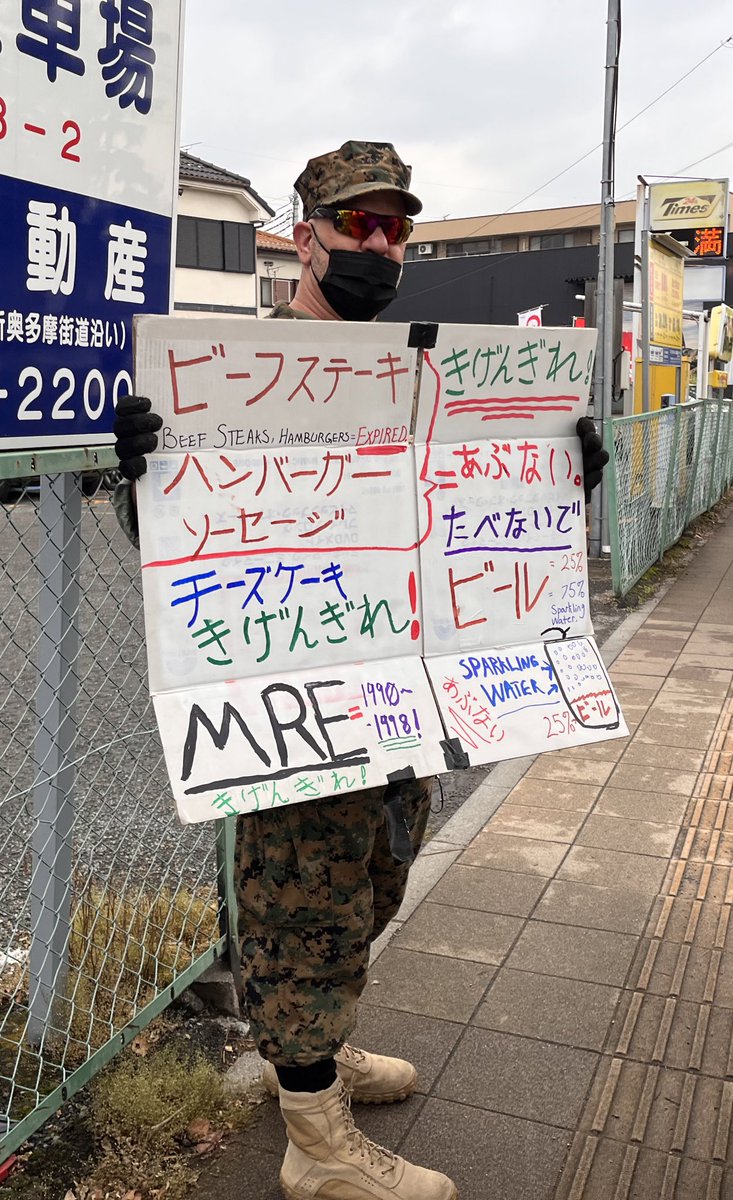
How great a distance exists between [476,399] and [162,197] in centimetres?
89

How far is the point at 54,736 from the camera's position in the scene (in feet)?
7.80

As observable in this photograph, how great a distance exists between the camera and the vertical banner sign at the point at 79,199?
202 centimetres

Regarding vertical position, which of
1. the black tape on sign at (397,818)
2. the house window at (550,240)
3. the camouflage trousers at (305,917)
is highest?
the house window at (550,240)

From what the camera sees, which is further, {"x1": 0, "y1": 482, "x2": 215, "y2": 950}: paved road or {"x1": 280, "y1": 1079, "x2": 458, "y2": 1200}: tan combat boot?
{"x1": 0, "y1": 482, "x2": 215, "y2": 950}: paved road

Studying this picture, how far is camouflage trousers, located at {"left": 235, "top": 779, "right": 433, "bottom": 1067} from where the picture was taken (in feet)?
7.06

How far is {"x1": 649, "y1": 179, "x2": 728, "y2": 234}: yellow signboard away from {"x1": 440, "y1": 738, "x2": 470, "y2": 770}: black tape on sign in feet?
50.4

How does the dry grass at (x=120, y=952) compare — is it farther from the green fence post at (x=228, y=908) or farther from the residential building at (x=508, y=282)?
the residential building at (x=508, y=282)

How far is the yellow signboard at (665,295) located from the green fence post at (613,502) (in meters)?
3.81

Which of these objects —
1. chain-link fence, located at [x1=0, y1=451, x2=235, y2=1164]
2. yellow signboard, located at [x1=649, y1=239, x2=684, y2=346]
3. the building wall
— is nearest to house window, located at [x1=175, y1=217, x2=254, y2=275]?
the building wall

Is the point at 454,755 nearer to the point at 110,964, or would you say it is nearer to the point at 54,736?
the point at 54,736

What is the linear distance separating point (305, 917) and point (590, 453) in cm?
122

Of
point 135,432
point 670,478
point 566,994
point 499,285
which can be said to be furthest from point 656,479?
point 499,285

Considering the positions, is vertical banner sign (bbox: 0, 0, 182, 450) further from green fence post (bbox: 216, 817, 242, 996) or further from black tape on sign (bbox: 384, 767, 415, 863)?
green fence post (bbox: 216, 817, 242, 996)

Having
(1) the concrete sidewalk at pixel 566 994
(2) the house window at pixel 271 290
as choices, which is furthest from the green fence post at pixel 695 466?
(2) the house window at pixel 271 290
